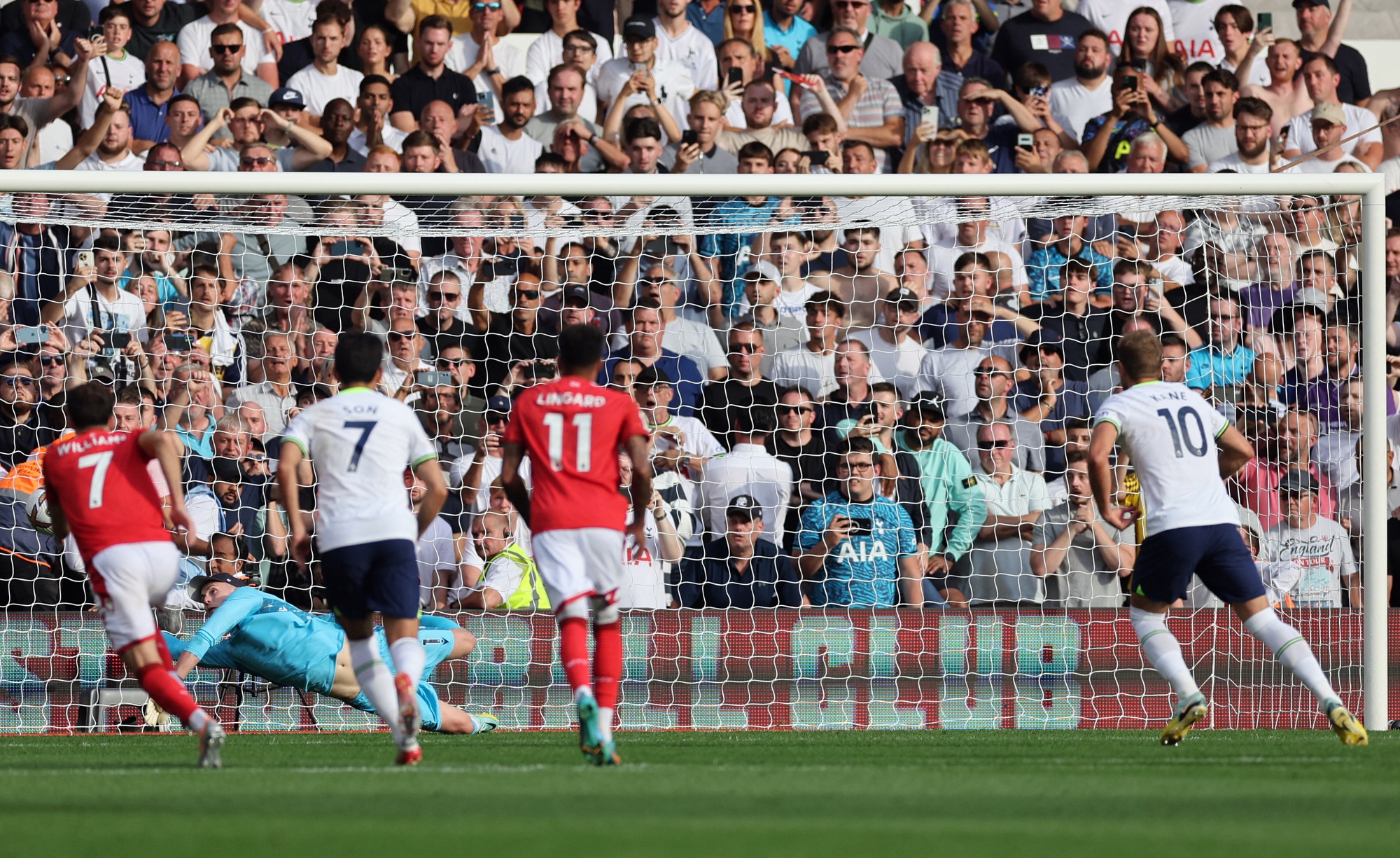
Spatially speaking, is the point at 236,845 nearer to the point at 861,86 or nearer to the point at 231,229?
the point at 231,229

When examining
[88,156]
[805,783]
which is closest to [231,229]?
[88,156]

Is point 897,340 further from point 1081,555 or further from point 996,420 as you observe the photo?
point 1081,555

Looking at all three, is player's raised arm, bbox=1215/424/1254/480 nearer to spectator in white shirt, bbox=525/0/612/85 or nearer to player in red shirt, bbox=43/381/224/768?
player in red shirt, bbox=43/381/224/768

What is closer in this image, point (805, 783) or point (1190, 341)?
point (805, 783)

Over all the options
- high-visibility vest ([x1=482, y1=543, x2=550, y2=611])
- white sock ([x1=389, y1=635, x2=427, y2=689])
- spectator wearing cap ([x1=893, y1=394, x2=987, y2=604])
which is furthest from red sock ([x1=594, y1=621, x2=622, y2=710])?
spectator wearing cap ([x1=893, y1=394, x2=987, y2=604])

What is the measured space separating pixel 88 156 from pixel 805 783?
27.6 ft

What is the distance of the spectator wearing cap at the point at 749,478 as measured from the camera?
1151 centimetres

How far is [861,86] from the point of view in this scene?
1416cm

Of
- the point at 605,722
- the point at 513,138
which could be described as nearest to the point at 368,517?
the point at 605,722

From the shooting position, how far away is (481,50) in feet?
46.1

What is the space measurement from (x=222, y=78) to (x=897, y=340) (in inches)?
208

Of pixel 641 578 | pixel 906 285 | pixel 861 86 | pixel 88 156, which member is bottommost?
pixel 641 578

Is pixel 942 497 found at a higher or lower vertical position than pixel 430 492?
higher

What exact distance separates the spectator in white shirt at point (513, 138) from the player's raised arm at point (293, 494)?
641 centimetres
